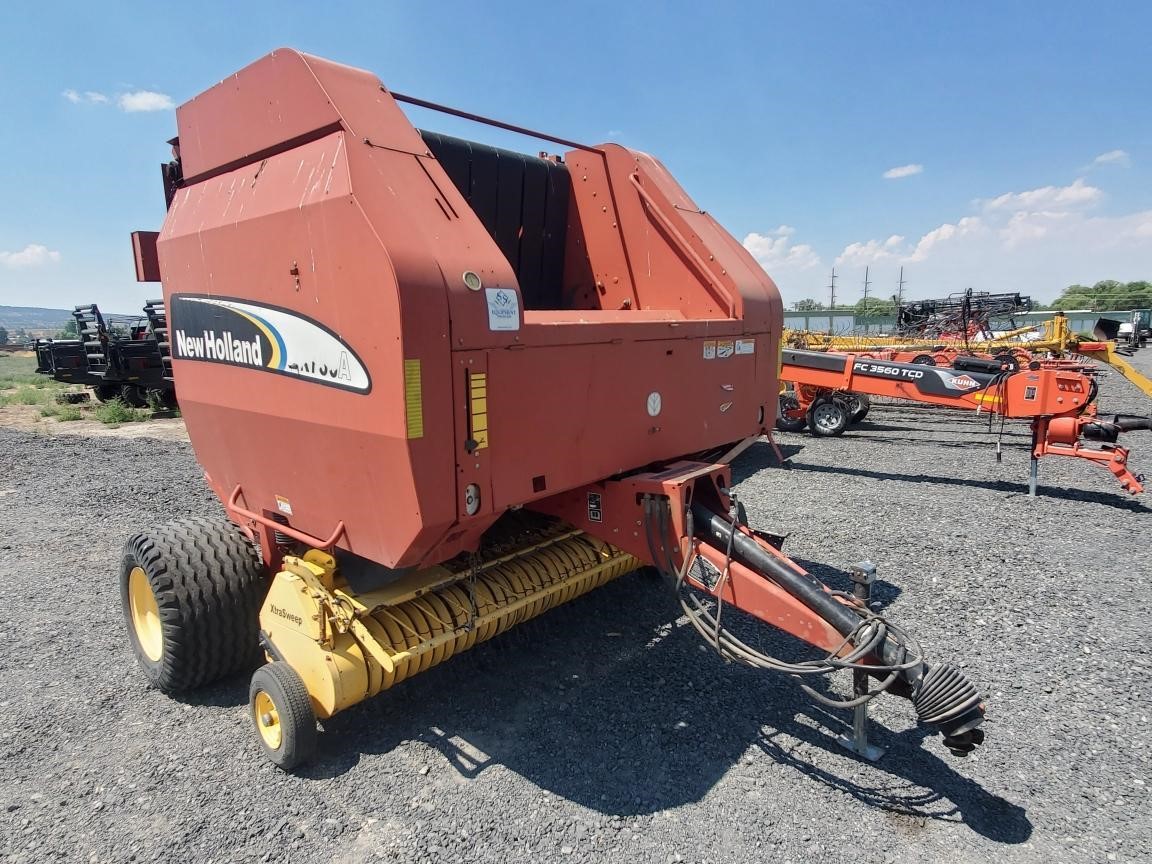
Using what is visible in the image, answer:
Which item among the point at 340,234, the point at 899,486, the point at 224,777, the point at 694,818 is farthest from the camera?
the point at 899,486

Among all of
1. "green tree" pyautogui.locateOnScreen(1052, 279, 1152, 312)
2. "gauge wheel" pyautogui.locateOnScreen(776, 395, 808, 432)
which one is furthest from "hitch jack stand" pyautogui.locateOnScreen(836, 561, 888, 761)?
"green tree" pyautogui.locateOnScreen(1052, 279, 1152, 312)

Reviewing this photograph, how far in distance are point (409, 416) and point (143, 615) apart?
8.56ft

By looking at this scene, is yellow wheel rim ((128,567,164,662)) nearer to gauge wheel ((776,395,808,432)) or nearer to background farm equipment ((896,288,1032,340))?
gauge wheel ((776,395,808,432))

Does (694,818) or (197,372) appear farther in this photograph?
(197,372)

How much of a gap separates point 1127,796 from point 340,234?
360 cm

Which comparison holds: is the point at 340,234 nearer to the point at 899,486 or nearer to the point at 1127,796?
the point at 1127,796

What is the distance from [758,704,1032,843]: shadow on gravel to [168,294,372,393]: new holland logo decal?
2347 millimetres

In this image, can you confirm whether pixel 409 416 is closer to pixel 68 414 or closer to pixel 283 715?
pixel 283 715

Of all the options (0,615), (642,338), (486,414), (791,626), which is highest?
(642,338)

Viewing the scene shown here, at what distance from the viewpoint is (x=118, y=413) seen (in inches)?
564

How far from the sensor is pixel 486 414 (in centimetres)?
246

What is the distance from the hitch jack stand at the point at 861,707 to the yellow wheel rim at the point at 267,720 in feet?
7.82

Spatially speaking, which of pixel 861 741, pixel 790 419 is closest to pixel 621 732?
pixel 861 741

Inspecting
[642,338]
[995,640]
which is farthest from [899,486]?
[642,338]
